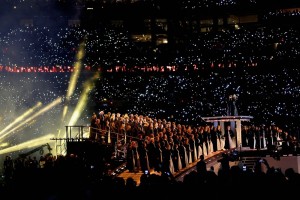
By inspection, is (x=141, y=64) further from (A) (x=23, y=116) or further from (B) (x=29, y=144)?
(B) (x=29, y=144)

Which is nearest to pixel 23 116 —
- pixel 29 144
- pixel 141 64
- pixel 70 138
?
pixel 29 144

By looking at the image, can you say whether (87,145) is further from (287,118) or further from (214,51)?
(214,51)

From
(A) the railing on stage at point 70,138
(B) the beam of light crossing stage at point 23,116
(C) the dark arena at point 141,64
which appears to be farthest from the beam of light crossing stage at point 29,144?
(B) the beam of light crossing stage at point 23,116

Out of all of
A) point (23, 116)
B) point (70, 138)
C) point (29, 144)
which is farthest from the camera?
point (23, 116)

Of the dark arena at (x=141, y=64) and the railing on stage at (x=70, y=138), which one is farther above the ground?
the dark arena at (x=141, y=64)

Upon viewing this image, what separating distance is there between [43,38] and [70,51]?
1.94 meters

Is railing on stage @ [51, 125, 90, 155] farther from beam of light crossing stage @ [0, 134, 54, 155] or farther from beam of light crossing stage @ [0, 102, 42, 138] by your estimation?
beam of light crossing stage @ [0, 102, 42, 138]

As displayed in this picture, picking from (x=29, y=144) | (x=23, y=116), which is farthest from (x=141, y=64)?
(x=29, y=144)

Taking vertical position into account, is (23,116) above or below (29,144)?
above

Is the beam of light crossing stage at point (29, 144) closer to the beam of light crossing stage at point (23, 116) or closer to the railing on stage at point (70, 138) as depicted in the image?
the railing on stage at point (70, 138)

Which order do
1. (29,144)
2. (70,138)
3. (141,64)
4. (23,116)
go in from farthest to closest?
(141,64) → (23,116) → (29,144) → (70,138)

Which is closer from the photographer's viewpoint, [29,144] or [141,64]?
[29,144]

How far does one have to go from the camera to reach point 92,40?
2736 centimetres

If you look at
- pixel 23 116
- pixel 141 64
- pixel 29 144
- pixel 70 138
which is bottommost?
pixel 29 144
